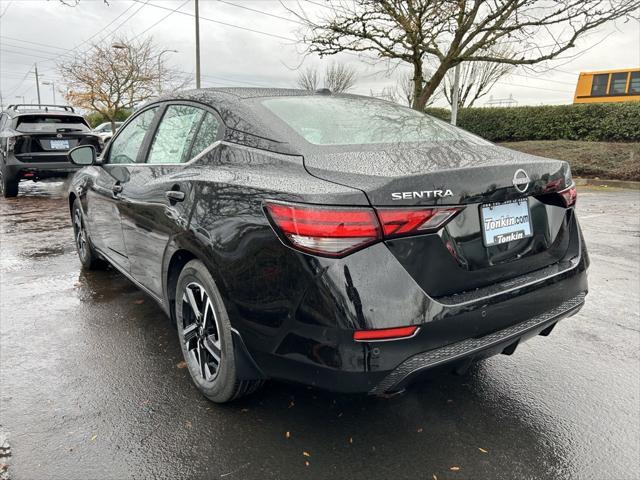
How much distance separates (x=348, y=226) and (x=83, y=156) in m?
3.10

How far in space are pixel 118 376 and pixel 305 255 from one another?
163 cm

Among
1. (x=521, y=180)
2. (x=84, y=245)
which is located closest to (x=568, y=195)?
(x=521, y=180)

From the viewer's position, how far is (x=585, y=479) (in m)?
2.03

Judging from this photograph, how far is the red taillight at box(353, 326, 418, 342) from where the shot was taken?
1808 millimetres

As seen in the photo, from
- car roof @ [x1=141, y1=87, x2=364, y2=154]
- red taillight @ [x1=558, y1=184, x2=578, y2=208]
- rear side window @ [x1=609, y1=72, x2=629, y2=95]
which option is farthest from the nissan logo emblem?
rear side window @ [x1=609, y1=72, x2=629, y2=95]

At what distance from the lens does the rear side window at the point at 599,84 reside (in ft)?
74.8

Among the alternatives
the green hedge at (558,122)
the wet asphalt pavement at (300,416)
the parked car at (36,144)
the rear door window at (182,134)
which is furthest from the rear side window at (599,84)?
the rear door window at (182,134)

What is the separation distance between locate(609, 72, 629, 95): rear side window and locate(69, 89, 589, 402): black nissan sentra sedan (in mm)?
23941

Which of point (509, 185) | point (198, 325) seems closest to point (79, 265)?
point (198, 325)

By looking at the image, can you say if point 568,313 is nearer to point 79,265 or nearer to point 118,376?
point 118,376

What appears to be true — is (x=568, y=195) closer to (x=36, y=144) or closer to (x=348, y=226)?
(x=348, y=226)

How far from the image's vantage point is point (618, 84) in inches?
882

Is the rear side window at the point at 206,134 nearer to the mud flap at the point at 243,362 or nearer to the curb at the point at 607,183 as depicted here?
the mud flap at the point at 243,362

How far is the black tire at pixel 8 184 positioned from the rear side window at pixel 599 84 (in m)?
23.8
